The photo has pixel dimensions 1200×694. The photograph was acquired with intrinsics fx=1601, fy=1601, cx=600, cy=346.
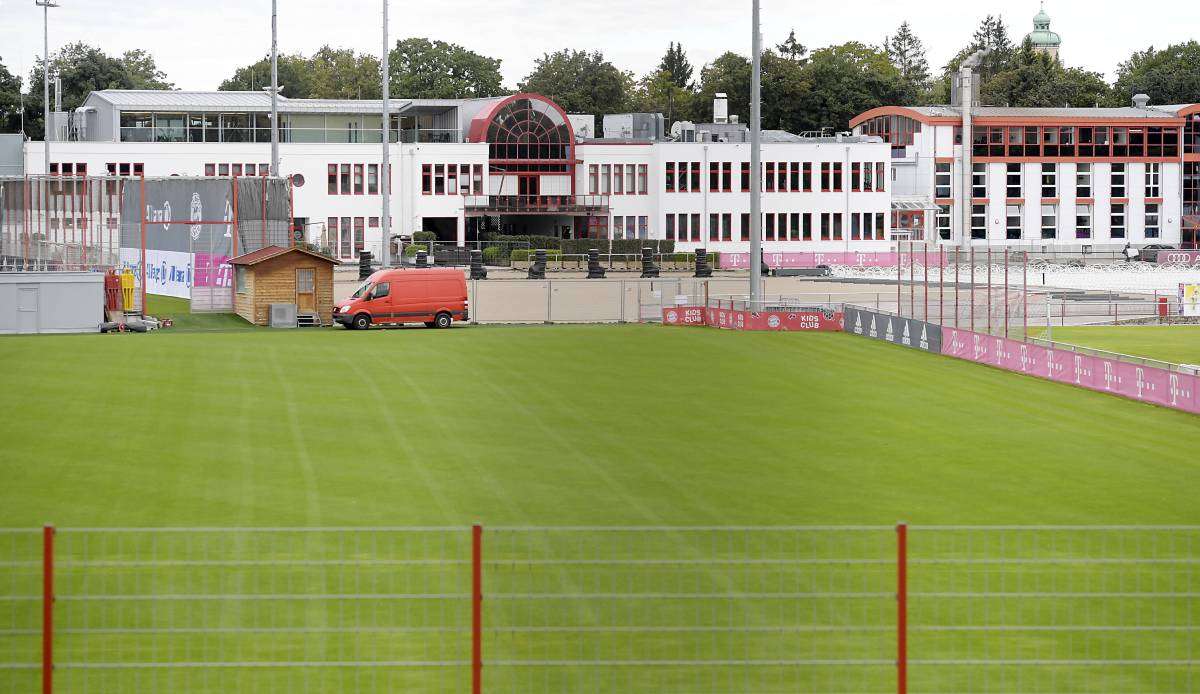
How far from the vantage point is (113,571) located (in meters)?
15.0

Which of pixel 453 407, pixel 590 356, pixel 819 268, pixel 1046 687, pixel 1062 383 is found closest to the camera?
pixel 1046 687

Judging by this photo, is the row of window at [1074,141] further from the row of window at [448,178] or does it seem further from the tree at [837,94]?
the row of window at [448,178]

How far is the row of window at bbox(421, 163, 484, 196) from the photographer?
10094cm

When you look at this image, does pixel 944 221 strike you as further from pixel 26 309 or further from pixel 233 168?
pixel 26 309

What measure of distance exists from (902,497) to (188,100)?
85176mm

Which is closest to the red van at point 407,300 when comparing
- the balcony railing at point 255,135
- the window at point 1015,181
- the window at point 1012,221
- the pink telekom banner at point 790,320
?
the pink telekom banner at point 790,320

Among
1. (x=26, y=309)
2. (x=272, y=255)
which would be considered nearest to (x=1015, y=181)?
(x=272, y=255)

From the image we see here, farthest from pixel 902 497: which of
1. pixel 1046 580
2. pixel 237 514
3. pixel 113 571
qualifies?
pixel 113 571

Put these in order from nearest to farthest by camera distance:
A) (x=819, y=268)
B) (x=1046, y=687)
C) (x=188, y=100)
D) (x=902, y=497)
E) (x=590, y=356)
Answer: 1. (x=1046, y=687)
2. (x=902, y=497)
3. (x=590, y=356)
4. (x=819, y=268)
5. (x=188, y=100)

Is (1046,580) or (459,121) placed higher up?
(459,121)

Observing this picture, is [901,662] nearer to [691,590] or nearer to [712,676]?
[712,676]

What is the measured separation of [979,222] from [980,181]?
3018mm

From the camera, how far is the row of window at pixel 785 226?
10544 cm

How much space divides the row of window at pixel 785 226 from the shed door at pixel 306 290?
186 feet
